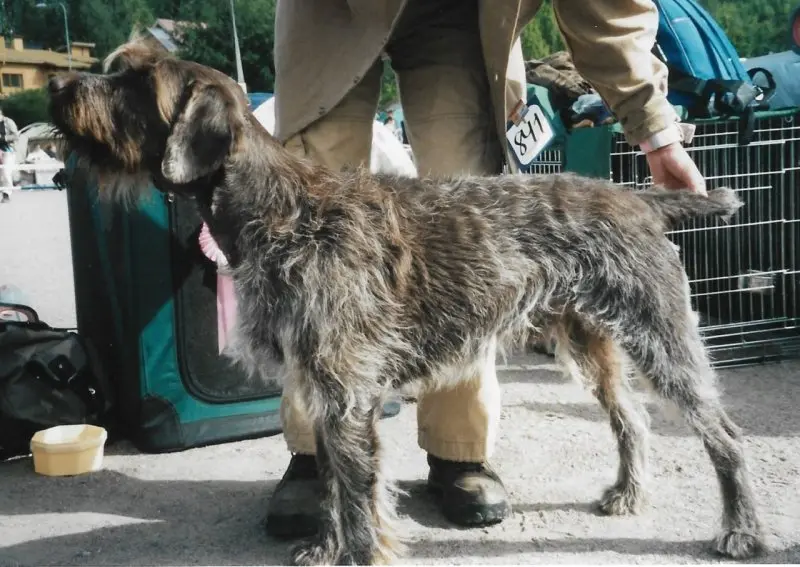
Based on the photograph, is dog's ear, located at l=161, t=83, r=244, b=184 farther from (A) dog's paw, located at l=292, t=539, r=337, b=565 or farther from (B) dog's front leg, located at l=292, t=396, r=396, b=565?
(A) dog's paw, located at l=292, t=539, r=337, b=565

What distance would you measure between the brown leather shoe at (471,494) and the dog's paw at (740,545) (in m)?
0.79

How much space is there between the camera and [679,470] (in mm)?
3641

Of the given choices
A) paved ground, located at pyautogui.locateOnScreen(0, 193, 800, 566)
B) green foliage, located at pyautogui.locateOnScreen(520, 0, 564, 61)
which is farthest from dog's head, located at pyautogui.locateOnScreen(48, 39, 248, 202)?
green foliage, located at pyautogui.locateOnScreen(520, 0, 564, 61)

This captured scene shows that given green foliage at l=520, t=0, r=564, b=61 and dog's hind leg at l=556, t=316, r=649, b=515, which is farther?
green foliage at l=520, t=0, r=564, b=61

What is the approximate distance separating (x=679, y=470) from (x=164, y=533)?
7.20 feet

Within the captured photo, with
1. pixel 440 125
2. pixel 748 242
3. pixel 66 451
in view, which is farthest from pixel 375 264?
pixel 748 242

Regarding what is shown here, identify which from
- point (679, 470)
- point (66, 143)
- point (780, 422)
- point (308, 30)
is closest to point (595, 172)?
point (780, 422)

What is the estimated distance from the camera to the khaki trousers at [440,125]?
3215mm

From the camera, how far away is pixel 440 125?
10.7 feet

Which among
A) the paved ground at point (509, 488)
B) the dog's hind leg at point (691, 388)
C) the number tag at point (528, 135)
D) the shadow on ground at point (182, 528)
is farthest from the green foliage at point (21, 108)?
the dog's hind leg at point (691, 388)

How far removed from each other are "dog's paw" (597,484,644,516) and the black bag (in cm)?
246

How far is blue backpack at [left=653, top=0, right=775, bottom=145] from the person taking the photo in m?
5.07

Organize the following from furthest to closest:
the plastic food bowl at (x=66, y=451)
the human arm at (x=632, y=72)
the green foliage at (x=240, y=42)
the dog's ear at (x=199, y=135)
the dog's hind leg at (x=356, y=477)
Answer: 1. the green foliage at (x=240, y=42)
2. the plastic food bowl at (x=66, y=451)
3. the human arm at (x=632, y=72)
4. the dog's hind leg at (x=356, y=477)
5. the dog's ear at (x=199, y=135)

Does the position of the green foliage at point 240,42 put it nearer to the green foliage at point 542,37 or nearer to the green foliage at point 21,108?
the green foliage at point 21,108
